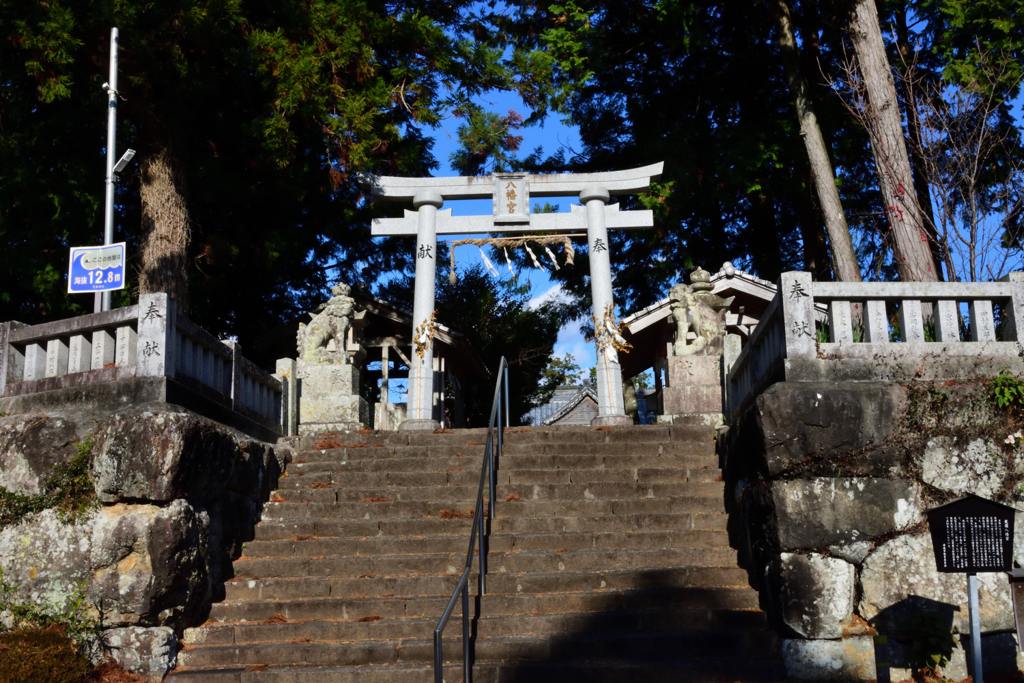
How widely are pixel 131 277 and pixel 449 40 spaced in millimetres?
6341

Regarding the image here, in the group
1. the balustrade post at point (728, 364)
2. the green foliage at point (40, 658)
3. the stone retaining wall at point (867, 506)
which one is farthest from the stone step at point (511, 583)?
the balustrade post at point (728, 364)

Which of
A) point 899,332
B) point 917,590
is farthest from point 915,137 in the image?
point 917,590

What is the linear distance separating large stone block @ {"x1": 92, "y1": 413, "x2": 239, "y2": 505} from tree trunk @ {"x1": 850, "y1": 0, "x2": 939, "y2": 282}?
8.46 meters

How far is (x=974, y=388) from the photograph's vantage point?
6.60 meters

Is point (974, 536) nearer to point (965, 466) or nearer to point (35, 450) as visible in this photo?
point (965, 466)

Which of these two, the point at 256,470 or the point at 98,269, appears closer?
the point at 256,470

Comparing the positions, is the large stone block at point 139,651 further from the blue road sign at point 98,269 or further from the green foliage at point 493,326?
the green foliage at point 493,326

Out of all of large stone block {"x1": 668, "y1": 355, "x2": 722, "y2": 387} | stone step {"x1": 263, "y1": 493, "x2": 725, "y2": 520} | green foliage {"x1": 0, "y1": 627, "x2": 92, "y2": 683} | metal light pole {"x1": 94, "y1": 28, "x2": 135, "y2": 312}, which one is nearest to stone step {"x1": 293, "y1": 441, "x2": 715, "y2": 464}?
stone step {"x1": 263, "y1": 493, "x2": 725, "y2": 520}

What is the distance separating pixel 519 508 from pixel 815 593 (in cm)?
286

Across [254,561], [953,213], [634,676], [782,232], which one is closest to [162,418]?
[254,561]

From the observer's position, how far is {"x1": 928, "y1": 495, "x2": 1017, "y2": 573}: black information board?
5.39m

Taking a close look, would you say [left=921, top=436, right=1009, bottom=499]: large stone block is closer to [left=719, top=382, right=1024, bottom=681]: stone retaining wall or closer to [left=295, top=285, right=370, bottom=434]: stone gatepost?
[left=719, top=382, right=1024, bottom=681]: stone retaining wall

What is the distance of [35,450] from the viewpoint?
677 centimetres

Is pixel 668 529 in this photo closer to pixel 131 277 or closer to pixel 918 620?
pixel 918 620
